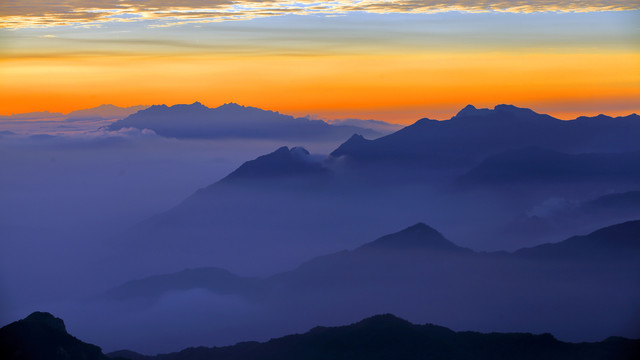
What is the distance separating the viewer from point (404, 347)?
87562mm

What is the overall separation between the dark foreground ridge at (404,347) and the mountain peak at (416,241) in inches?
2459

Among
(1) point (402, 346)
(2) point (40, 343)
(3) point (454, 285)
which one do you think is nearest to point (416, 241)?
(3) point (454, 285)

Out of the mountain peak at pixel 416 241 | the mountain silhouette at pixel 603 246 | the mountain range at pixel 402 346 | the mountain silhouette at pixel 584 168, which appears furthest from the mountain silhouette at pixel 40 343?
the mountain silhouette at pixel 584 168

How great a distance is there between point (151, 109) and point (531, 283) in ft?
411

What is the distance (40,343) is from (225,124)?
13182 centimetres

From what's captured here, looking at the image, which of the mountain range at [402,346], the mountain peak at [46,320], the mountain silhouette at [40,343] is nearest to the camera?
the mountain silhouette at [40,343]

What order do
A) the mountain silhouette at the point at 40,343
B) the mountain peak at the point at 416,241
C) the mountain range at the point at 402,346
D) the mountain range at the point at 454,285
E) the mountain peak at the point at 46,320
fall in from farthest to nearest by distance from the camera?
the mountain peak at the point at 416,241
the mountain range at the point at 454,285
the mountain range at the point at 402,346
the mountain peak at the point at 46,320
the mountain silhouette at the point at 40,343

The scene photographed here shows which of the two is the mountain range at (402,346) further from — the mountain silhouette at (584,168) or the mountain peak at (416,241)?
the mountain silhouette at (584,168)

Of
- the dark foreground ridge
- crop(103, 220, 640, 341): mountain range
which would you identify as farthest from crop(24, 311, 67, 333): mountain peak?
crop(103, 220, 640, 341): mountain range

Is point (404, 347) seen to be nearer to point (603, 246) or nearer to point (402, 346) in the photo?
point (402, 346)

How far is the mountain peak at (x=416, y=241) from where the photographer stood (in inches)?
6073

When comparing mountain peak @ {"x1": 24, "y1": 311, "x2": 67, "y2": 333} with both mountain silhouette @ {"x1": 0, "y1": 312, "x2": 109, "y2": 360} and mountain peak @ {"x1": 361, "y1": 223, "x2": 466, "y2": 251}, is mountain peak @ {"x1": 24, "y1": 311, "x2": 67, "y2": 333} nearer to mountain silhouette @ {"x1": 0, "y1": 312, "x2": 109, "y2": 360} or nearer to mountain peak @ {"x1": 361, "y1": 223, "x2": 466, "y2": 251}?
mountain silhouette @ {"x1": 0, "y1": 312, "x2": 109, "y2": 360}

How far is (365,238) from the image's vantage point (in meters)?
183

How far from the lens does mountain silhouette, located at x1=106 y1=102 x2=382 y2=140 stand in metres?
176
